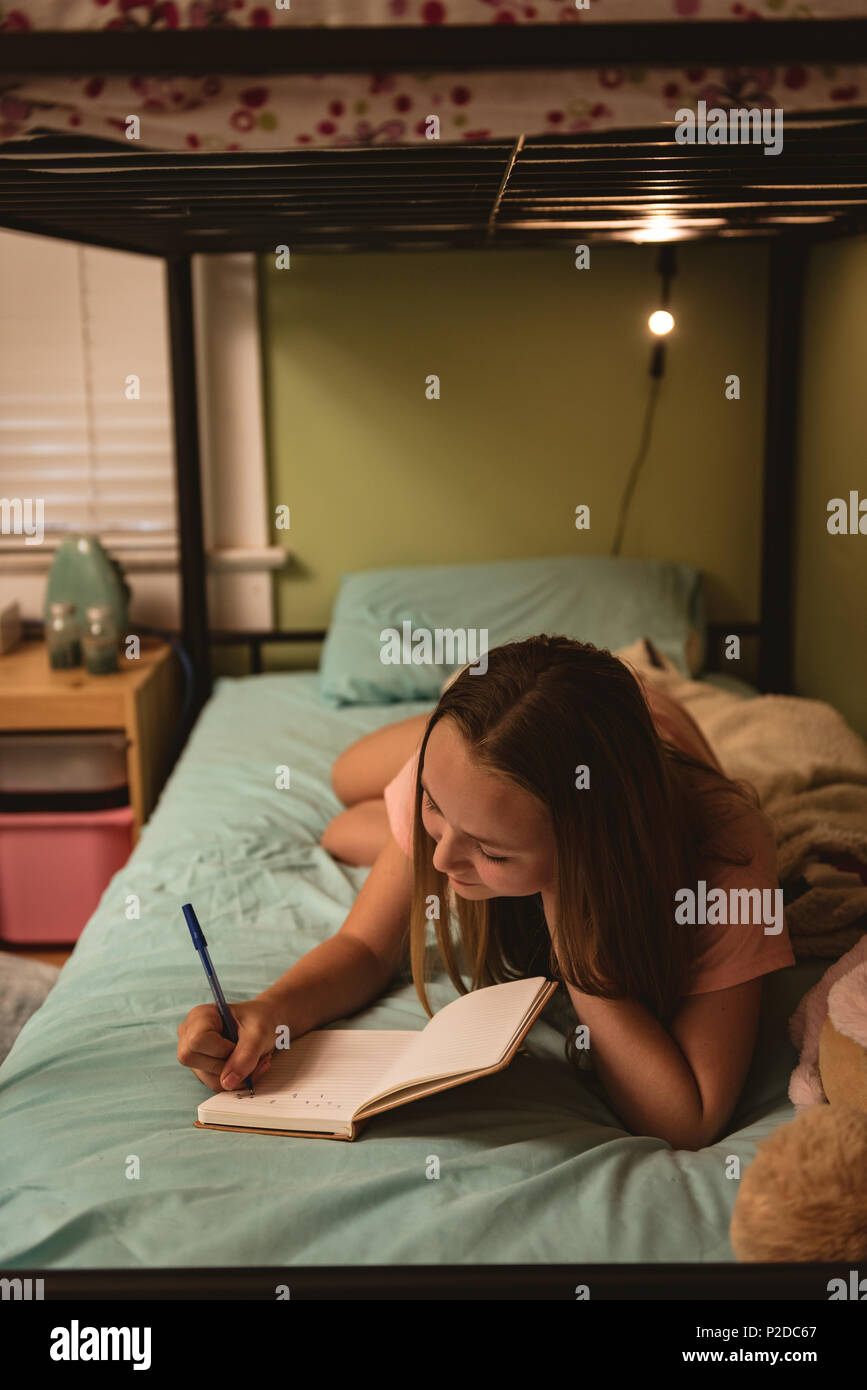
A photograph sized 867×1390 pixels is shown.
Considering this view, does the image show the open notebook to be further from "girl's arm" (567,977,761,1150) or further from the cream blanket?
the cream blanket

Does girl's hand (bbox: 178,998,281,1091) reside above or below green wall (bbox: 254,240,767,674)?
below

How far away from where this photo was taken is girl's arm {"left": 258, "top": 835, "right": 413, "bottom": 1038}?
1.27 metres

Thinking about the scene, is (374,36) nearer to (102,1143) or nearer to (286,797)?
(102,1143)

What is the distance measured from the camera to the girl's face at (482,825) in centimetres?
106

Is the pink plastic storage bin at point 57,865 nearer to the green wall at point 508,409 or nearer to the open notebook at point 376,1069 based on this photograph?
the green wall at point 508,409

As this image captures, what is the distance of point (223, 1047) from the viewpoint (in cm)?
116

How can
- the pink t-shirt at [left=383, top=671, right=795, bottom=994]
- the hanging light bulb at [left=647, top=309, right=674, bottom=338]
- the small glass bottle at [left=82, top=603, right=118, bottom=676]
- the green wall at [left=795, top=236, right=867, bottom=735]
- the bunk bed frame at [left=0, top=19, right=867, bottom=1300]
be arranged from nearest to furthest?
1. the bunk bed frame at [left=0, top=19, right=867, bottom=1300]
2. the pink t-shirt at [left=383, top=671, right=795, bottom=994]
3. the green wall at [left=795, top=236, right=867, bottom=735]
4. the small glass bottle at [left=82, top=603, right=118, bottom=676]
5. the hanging light bulb at [left=647, top=309, right=674, bottom=338]

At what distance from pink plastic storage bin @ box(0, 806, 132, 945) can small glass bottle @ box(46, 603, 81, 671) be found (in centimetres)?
33

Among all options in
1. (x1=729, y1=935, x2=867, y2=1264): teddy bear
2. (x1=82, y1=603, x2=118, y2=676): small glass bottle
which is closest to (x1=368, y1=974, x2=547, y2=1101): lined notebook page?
(x1=729, y1=935, x2=867, y2=1264): teddy bear

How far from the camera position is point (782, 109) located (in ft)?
3.13

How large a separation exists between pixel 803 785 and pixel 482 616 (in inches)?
39.4

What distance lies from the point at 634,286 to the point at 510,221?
31.5 inches

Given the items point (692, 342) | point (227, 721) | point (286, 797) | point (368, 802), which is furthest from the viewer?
point (692, 342)

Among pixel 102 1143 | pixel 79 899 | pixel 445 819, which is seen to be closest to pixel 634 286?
pixel 79 899
